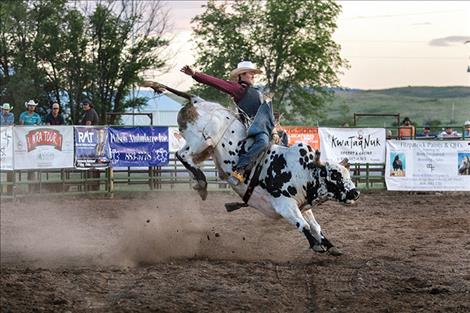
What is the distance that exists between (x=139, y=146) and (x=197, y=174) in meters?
7.23

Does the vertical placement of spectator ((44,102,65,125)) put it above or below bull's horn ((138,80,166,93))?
below

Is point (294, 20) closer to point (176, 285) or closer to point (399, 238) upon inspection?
point (399, 238)

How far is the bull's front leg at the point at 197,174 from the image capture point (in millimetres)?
8703

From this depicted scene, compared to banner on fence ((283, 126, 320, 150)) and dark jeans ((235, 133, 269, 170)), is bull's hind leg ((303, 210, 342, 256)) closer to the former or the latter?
dark jeans ((235, 133, 269, 170))

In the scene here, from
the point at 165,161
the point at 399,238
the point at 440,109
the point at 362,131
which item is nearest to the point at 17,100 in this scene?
the point at 165,161

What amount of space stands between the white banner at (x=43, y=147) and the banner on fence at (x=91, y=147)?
0.15 meters

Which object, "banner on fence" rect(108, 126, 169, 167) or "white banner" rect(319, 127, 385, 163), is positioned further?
"white banner" rect(319, 127, 385, 163)

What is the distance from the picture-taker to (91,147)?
15266mm

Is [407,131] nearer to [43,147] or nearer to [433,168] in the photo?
[433,168]

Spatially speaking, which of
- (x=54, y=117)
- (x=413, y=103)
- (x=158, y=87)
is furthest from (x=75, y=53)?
(x=413, y=103)

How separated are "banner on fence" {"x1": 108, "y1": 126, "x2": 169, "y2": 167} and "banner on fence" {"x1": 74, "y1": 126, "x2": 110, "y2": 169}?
0.51 ft

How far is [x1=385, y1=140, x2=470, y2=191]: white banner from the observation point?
1650 cm

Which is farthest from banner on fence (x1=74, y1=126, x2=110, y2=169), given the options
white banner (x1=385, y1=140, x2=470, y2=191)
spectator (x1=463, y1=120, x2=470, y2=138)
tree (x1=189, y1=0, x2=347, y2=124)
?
tree (x1=189, y1=0, x2=347, y2=124)

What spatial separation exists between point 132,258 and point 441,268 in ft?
10.4
